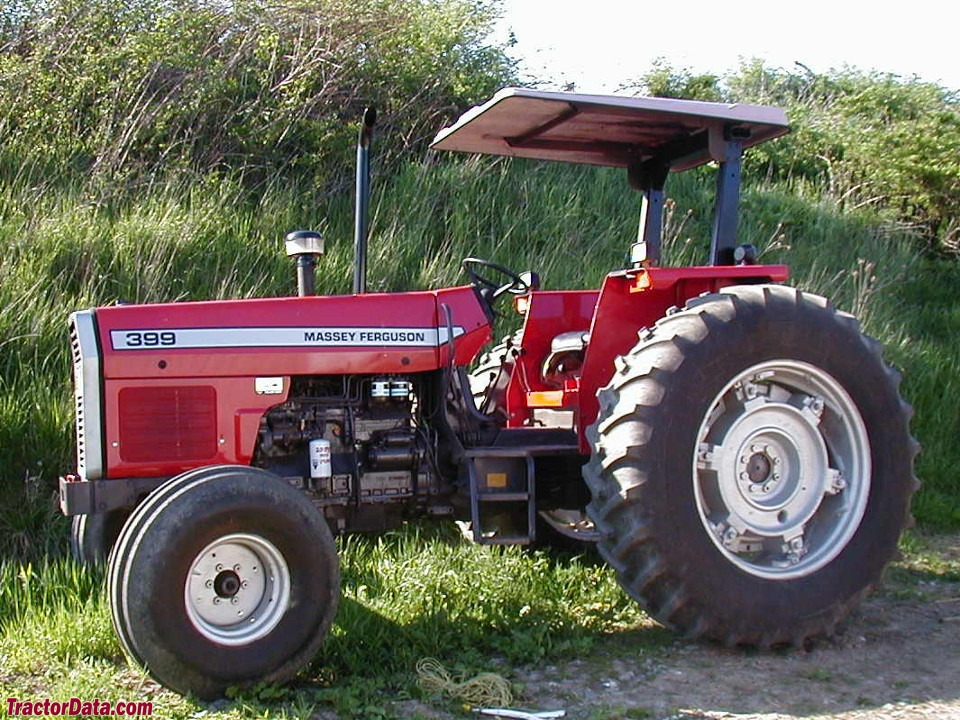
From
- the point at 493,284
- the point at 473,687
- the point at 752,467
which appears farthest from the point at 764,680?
the point at 493,284

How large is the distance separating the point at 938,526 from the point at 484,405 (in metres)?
3.29

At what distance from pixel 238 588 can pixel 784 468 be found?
89.2 inches

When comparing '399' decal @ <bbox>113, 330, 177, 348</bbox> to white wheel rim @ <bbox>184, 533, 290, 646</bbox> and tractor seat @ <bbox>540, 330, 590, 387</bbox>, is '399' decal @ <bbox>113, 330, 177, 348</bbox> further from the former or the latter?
tractor seat @ <bbox>540, 330, 590, 387</bbox>

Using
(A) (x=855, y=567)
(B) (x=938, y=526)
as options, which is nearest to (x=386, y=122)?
(B) (x=938, y=526)

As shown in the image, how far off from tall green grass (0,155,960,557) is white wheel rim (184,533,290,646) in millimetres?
2310

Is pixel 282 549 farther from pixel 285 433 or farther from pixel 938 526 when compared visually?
pixel 938 526

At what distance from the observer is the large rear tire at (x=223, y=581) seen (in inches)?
137

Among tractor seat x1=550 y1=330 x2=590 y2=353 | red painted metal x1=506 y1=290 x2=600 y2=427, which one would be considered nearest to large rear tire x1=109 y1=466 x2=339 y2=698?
tractor seat x1=550 y1=330 x2=590 y2=353

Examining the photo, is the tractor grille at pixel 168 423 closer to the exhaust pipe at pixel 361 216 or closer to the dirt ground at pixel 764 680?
the exhaust pipe at pixel 361 216

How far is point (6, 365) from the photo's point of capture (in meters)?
6.18

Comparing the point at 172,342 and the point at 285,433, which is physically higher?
the point at 172,342

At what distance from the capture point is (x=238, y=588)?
372cm

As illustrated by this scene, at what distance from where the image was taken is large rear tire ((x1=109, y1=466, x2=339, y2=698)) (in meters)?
3.49

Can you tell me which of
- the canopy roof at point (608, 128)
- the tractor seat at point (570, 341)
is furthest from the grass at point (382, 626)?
the canopy roof at point (608, 128)
